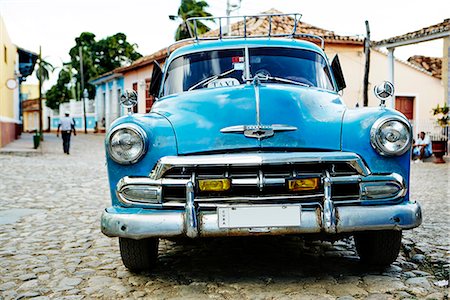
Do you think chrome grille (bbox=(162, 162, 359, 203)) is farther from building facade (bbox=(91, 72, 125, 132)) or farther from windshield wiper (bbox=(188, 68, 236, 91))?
building facade (bbox=(91, 72, 125, 132))

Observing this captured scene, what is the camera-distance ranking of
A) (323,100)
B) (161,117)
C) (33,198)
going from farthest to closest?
(33,198) → (323,100) → (161,117)

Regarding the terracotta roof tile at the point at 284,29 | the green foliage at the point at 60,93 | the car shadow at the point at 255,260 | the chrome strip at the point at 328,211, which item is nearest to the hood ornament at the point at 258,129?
the chrome strip at the point at 328,211

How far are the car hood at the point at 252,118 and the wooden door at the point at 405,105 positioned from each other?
19.3 metres

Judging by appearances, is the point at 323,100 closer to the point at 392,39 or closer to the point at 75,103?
the point at 392,39

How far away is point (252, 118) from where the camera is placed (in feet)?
10.8

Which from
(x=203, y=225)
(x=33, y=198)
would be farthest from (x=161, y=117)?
(x=33, y=198)

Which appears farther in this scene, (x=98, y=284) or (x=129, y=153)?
(x=98, y=284)

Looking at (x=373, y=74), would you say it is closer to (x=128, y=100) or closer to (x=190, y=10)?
(x=190, y=10)

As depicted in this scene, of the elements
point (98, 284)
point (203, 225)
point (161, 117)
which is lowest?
point (98, 284)

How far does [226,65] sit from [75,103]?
39859 mm

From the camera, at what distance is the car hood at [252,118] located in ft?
10.4

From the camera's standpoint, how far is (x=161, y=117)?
344 centimetres

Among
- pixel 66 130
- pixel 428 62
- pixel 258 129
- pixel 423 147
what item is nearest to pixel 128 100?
pixel 258 129

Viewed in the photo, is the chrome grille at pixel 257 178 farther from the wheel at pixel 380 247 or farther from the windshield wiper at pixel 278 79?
the windshield wiper at pixel 278 79
